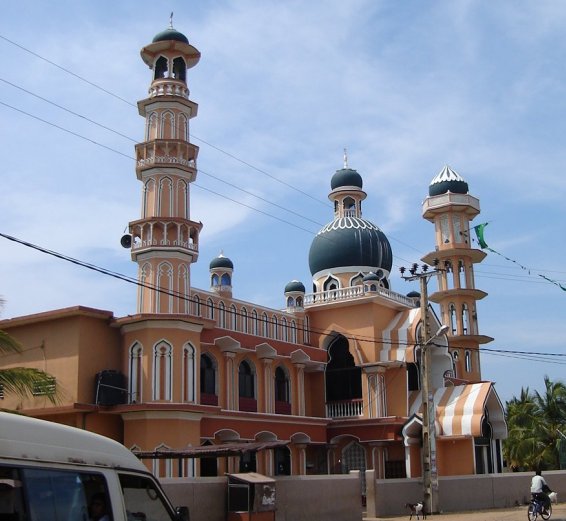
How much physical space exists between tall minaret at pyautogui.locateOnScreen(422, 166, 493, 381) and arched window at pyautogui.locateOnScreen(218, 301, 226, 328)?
13204mm

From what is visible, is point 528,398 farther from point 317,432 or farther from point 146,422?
point 146,422

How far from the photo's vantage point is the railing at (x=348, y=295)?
35125mm

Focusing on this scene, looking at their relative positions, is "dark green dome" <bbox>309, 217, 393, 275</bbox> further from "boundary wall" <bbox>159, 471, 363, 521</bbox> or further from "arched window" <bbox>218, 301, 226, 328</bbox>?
"boundary wall" <bbox>159, 471, 363, 521</bbox>

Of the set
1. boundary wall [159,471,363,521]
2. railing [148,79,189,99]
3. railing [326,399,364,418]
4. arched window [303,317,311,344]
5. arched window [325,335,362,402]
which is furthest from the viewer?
arched window [303,317,311,344]

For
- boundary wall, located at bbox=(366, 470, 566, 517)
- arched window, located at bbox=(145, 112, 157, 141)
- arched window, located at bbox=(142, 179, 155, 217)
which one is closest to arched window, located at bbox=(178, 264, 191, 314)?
arched window, located at bbox=(142, 179, 155, 217)

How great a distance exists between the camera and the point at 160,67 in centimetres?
3056

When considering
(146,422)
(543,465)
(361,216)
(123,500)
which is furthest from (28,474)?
(543,465)

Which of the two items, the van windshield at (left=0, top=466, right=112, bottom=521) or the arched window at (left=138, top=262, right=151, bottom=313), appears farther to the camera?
the arched window at (left=138, top=262, right=151, bottom=313)

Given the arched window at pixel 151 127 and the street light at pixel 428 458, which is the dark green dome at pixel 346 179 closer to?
the arched window at pixel 151 127

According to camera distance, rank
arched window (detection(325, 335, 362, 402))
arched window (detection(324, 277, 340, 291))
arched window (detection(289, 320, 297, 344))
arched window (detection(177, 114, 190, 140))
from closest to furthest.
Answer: arched window (detection(177, 114, 190, 140)), arched window (detection(289, 320, 297, 344)), arched window (detection(325, 335, 362, 402)), arched window (detection(324, 277, 340, 291))

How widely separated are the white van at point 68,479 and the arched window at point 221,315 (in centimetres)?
2297

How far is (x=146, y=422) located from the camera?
2531cm

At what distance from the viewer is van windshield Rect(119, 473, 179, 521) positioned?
22.1ft

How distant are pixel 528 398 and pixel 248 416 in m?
20.1
